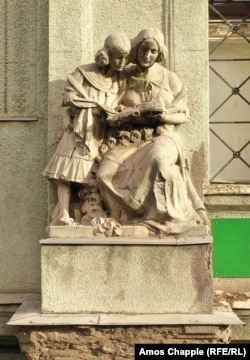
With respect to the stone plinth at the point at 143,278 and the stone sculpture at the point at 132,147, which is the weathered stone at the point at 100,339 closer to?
the stone plinth at the point at 143,278

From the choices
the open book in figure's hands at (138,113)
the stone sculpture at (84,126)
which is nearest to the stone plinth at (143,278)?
the stone sculpture at (84,126)

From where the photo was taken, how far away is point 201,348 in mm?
5340

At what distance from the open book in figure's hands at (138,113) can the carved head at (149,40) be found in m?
0.46

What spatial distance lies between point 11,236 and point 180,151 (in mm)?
1882

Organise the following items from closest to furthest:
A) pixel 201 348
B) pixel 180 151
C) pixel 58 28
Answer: pixel 201 348
pixel 180 151
pixel 58 28

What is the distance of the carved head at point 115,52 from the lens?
5.76 metres

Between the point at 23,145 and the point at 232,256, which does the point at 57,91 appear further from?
the point at 232,256

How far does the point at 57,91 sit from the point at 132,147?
3.30ft

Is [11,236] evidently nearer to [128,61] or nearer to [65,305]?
[65,305]

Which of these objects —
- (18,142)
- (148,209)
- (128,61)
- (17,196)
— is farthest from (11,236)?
(128,61)

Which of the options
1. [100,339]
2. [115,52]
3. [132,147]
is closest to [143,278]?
[100,339]

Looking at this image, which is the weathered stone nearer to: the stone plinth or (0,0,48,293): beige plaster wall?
the stone plinth

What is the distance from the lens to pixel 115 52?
227 inches

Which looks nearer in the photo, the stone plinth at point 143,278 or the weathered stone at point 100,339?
the weathered stone at point 100,339
